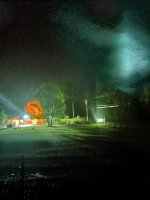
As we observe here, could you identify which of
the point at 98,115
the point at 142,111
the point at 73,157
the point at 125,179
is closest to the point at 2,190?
the point at 125,179

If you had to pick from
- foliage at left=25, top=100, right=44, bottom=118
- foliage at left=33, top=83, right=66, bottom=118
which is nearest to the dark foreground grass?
foliage at left=33, top=83, right=66, bottom=118

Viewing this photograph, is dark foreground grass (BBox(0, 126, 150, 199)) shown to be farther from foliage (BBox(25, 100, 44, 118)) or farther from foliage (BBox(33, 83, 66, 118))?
foliage (BBox(25, 100, 44, 118))

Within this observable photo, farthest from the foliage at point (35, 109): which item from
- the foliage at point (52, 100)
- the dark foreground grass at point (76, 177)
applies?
the dark foreground grass at point (76, 177)

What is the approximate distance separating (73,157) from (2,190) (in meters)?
7.67

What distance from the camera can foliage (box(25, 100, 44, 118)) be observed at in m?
104

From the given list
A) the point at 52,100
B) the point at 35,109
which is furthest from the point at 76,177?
the point at 35,109

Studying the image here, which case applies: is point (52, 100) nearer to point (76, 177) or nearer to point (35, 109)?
point (35, 109)

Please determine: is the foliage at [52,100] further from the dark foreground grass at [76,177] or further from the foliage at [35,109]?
the dark foreground grass at [76,177]

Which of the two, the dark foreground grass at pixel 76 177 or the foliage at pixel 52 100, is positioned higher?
the foliage at pixel 52 100

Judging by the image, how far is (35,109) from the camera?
10850cm

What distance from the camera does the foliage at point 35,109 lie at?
342ft

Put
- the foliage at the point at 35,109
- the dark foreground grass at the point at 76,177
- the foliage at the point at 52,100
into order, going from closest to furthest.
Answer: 1. the dark foreground grass at the point at 76,177
2. the foliage at the point at 52,100
3. the foliage at the point at 35,109

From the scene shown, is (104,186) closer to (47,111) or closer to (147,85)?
(147,85)

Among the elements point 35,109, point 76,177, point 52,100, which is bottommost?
point 76,177
